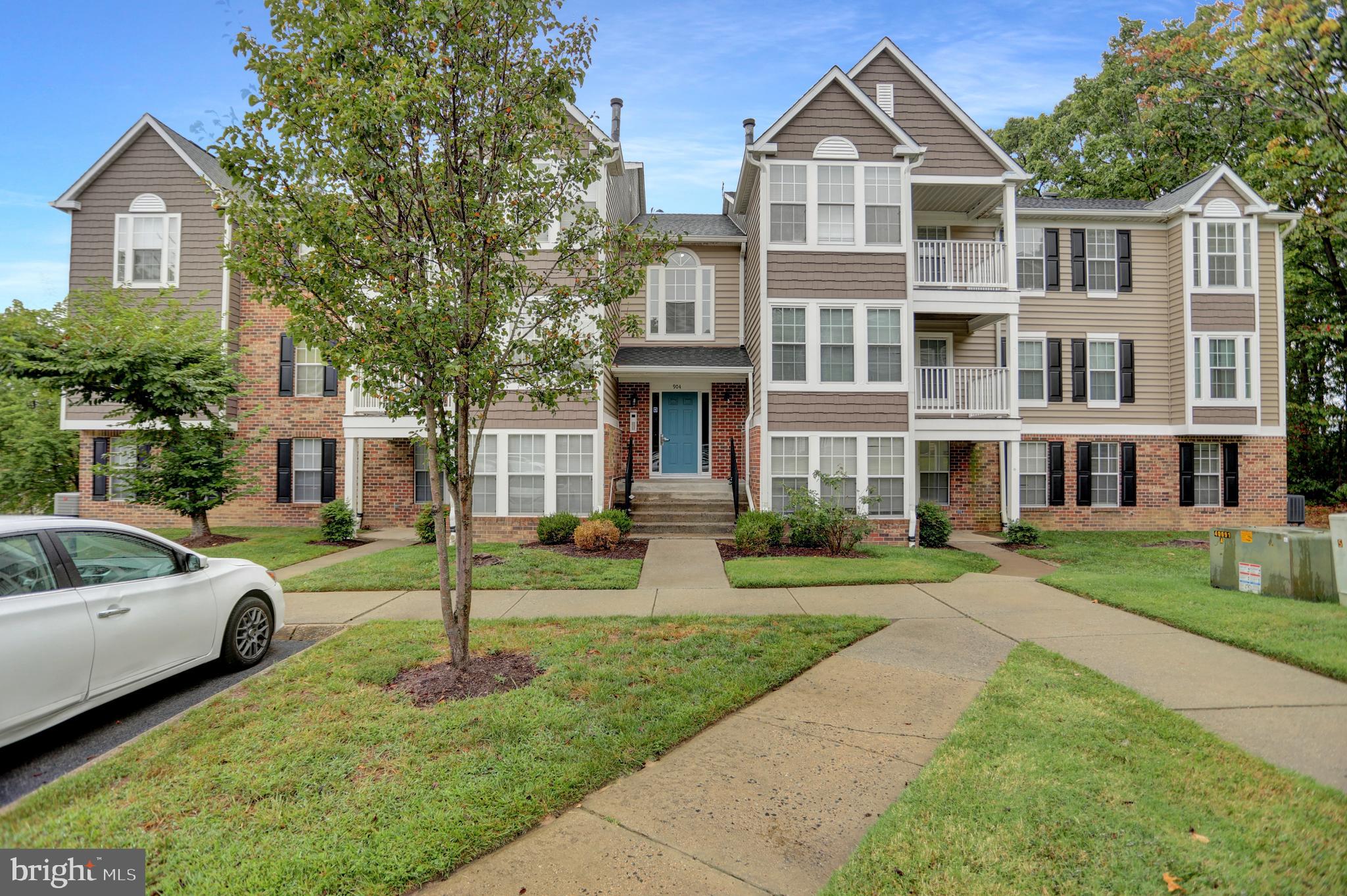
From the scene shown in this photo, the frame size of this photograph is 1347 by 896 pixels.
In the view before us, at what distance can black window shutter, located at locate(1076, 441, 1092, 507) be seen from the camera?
1550 centimetres

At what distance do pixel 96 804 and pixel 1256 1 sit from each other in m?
7.43

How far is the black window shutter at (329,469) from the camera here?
50.6 feet

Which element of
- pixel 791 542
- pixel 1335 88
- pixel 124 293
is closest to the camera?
pixel 1335 88

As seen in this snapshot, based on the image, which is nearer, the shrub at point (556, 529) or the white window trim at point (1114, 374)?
the shrub at point (556, 529)

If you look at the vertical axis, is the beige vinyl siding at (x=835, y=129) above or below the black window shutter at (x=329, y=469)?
above

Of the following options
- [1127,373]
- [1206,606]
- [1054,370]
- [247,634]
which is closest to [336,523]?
[247,634]

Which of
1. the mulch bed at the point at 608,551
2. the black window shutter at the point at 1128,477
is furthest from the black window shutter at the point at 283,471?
the black window shutter at the point at 1128,477

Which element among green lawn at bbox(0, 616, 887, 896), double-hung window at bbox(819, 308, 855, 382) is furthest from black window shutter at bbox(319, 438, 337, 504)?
double-hung window at bbox(819, 308, 855, 382)

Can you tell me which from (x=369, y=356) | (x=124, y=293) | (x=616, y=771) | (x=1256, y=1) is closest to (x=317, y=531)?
(x=124, y=293)

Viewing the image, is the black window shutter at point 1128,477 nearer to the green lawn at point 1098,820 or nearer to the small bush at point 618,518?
the small bush at point 618,518

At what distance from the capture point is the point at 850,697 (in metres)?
4.46

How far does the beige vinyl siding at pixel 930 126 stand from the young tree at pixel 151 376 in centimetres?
1469

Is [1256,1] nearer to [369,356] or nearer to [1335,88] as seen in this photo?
[1335,88]

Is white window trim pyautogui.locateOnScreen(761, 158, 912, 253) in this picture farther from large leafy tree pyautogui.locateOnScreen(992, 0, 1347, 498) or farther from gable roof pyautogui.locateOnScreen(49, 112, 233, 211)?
gable roof pyautogui.locateOnScreen(49, 112, 233, 211)
